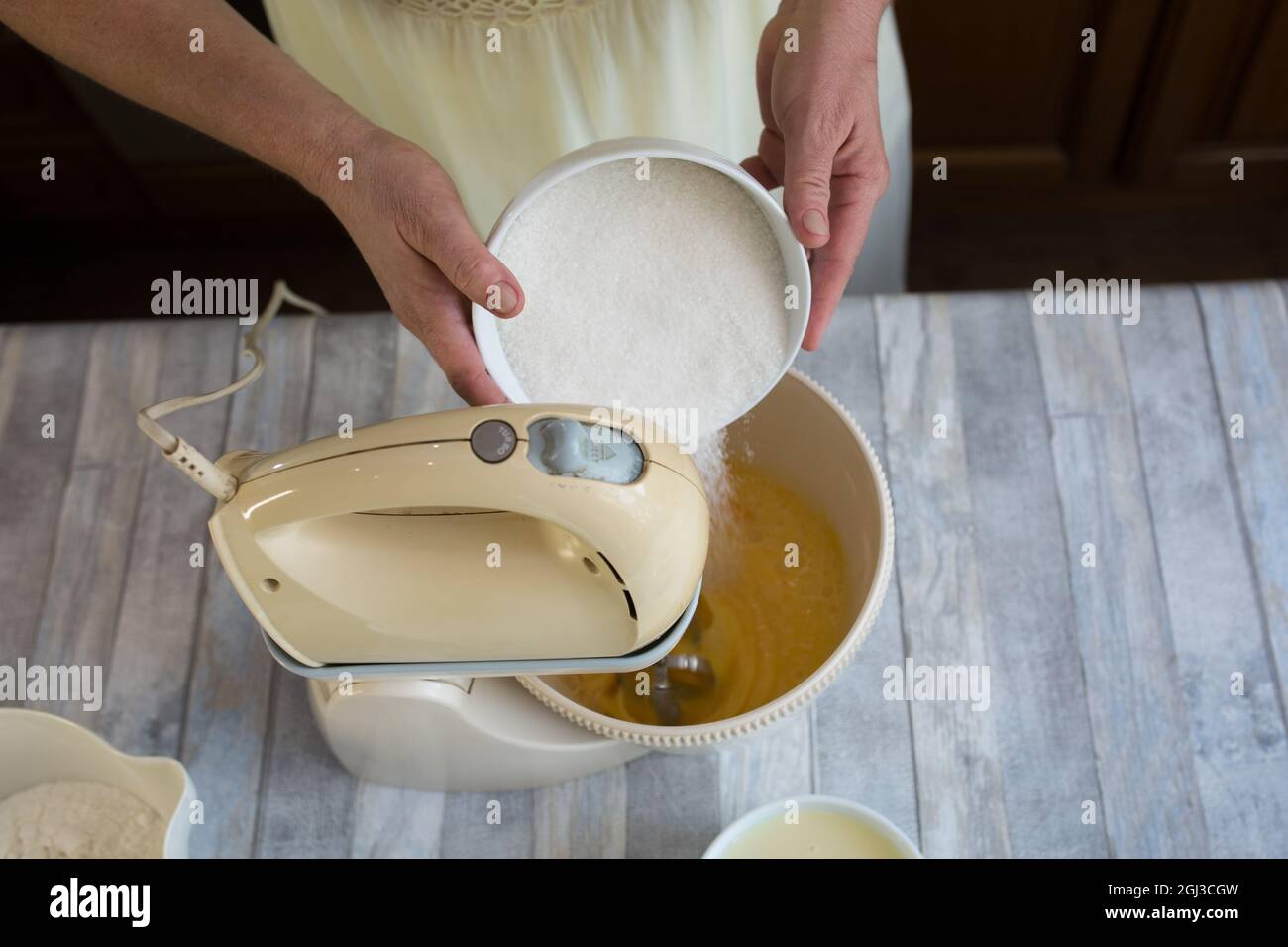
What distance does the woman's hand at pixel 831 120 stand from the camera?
84 centimetres

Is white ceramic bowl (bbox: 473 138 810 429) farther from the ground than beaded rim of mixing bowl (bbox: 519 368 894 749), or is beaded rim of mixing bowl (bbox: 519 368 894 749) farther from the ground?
white ceramic bowl (bbox: 473 138 810 429)

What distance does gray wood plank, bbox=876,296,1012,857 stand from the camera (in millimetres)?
908

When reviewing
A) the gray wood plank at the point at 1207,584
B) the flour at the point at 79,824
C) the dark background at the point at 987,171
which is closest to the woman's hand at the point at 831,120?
the gray wood plank at the point at 1207,584

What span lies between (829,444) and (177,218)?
5.10 ft

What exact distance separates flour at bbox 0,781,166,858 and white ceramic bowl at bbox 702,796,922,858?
1.34 feet

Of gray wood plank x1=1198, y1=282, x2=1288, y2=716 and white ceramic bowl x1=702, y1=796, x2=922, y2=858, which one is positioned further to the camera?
gray wood plank x1=1198, y1=282, x2=1288, y2=716

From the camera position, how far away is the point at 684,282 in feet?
2.65

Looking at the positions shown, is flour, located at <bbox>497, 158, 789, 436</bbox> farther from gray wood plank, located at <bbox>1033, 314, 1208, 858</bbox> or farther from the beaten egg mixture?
gray wood plank, located at <bbox>1033, 314, 1208, 858</bbox>

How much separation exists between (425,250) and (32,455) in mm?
535

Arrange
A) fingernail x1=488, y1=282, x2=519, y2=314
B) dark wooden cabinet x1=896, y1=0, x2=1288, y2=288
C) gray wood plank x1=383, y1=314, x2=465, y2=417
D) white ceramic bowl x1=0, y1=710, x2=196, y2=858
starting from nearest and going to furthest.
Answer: fingernail x1=488, y1=282, x2=519, y2=314, white ceramic bowl x1=0, y1=710, x2=196, y2=858, gray wood plank x1=383, y1=314, x2=465, y2=417, dark wooden cabinet x1=896, y1=0, x2=1288, y2=288

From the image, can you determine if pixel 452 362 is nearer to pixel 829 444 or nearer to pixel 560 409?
pixel 560 409

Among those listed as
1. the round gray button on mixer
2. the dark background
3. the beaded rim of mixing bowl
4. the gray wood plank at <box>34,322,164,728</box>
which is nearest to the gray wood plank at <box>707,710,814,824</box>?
the beaded rim of mixing bowl

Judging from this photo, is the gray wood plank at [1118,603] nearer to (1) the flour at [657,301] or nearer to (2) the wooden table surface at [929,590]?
(2) the wooden table surface at [929,590]

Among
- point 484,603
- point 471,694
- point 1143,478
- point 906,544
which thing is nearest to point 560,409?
point 484,603
